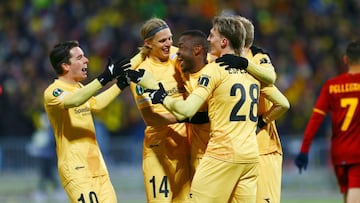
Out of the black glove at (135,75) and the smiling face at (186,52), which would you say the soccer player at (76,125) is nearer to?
the black glove at (135,75)

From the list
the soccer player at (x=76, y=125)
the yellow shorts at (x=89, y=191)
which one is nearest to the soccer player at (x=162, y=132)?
the soccer player at (x=76, y=125)

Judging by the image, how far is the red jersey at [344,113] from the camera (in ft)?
37.9

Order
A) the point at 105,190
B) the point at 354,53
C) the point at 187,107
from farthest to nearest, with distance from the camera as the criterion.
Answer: the point at 354,53
the point at 105,190
the point at 187,107

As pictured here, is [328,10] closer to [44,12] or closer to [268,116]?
[44,12]

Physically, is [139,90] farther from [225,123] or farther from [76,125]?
[225,123]

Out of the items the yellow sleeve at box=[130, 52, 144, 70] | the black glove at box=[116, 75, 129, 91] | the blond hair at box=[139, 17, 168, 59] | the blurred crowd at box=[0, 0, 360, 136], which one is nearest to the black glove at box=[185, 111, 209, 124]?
the black glove at box=[116, 75, 129, 91]

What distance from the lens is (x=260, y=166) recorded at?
1059cm

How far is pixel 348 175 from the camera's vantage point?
11.7 meters

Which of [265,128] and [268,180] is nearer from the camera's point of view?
[268,180]

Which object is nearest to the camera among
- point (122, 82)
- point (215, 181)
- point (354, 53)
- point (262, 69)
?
point (215, 181)

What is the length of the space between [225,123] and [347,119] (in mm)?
2596

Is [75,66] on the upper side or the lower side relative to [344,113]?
upper

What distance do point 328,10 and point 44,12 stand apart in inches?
279

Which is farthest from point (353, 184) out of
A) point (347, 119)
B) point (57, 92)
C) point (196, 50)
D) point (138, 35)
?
point (138, 35)
